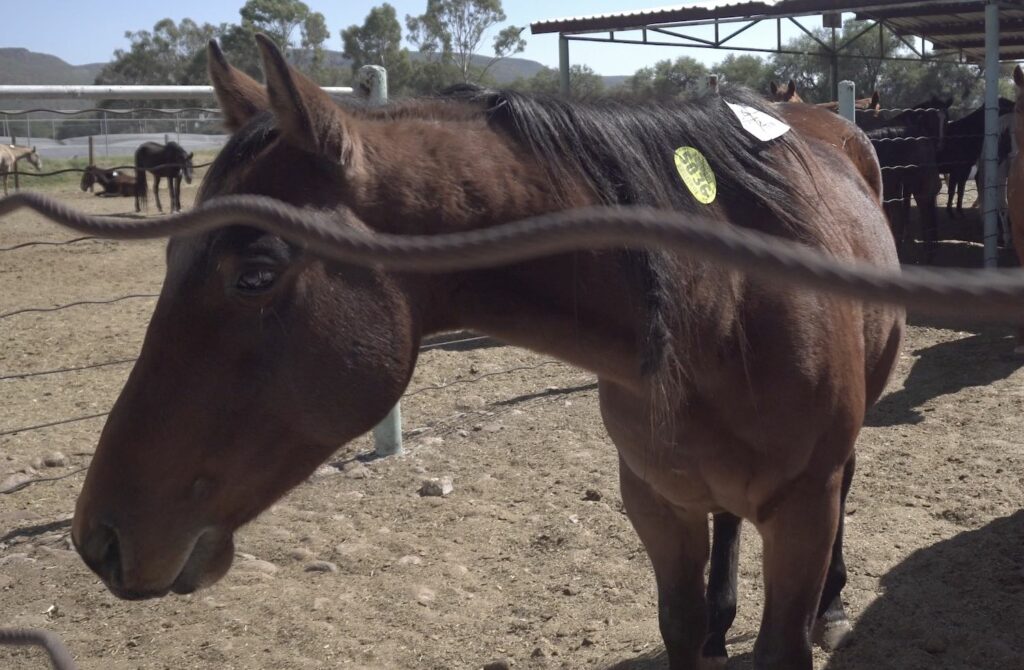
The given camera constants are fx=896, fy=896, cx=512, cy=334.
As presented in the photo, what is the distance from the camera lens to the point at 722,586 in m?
3.01

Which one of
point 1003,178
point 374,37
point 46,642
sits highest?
point 374,37

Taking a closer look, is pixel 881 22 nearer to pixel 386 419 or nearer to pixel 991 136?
pixel 991 136

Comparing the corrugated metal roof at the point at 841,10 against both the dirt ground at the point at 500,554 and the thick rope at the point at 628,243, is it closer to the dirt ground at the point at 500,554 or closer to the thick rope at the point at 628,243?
the dirt ground at the point at 500,554

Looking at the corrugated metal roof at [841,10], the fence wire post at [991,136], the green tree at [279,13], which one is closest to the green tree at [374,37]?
the green tree at [279,13]

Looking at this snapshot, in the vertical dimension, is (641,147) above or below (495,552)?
above

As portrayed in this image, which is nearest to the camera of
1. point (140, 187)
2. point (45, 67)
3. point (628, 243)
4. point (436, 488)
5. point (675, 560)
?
point (628, 243)

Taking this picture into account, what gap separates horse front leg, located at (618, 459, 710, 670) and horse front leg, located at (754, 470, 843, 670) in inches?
12.3

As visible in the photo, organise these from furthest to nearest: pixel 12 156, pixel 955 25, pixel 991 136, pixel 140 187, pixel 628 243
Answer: pixel 12 156 < pixel 140 187 < pixel 955 25 < pixel 991 136 < pixel 628 243

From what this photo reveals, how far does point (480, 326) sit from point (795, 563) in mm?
1046

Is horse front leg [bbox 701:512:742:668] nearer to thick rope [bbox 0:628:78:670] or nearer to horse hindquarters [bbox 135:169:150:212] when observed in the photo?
thick rope [bbox 0:628:78:670]

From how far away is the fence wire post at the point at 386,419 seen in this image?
465cm

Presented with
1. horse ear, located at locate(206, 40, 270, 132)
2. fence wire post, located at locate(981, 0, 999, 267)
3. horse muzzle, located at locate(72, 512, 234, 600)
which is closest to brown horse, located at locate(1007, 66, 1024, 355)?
fence wire post, located at locate(981, 0, 999, 267)

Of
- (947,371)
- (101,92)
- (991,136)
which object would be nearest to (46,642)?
(101,92)

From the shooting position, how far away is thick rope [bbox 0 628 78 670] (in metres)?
1.89
